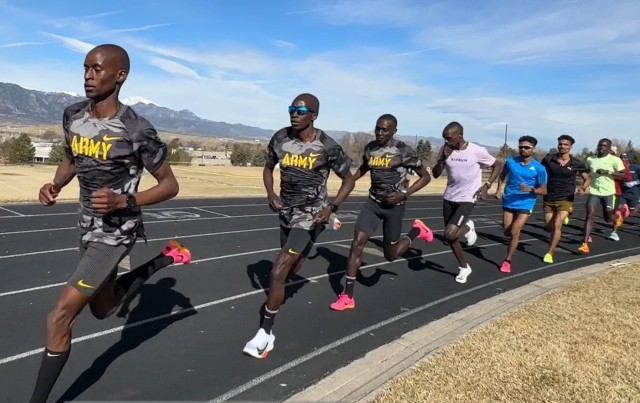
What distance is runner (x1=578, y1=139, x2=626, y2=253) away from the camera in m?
10.5

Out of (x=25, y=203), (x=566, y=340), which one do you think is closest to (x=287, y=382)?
(x=566, y=340)

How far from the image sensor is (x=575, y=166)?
9.47 metres

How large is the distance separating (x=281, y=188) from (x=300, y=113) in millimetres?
762

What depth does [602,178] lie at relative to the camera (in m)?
10.6

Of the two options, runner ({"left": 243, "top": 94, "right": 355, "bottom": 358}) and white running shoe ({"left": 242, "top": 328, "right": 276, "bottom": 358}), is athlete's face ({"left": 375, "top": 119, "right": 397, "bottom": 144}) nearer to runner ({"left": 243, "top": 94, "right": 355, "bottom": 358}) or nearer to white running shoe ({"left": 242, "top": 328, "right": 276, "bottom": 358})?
runner ({"left": 243, "top": 94, "right": 355, "bottom": 358})

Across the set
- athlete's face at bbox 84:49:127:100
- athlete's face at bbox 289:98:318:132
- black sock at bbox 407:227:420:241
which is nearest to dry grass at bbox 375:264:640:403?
black sock at bbox 407:227:420:241

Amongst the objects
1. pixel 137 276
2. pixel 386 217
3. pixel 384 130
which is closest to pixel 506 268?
pixel 386 217

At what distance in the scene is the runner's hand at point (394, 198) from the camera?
6367 mm

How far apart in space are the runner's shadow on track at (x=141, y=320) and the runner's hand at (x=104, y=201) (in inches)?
55.5

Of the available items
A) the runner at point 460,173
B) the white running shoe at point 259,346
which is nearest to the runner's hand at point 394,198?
the runner at point 460,173

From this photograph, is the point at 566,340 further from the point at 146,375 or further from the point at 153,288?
the point at 153,288

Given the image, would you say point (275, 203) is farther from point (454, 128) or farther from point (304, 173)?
point (454, 128)

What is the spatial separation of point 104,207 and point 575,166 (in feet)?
28.5

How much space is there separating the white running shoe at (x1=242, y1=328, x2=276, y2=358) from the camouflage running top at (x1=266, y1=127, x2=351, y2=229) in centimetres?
107
